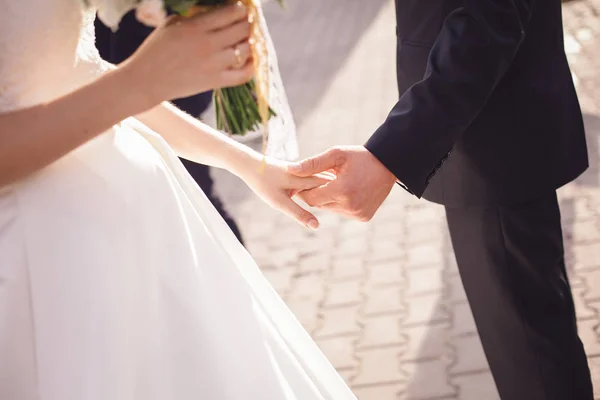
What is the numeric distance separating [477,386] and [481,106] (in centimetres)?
142

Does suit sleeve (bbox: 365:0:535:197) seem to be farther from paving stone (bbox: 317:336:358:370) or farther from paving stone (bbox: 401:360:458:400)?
paving stone (bbox: 317:336:358:370)

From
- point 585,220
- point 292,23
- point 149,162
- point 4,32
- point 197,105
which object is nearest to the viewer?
point 4,32

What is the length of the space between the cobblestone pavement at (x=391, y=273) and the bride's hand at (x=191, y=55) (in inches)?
76.4

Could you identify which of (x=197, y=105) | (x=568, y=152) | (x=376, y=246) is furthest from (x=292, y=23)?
(x=568, y=152)

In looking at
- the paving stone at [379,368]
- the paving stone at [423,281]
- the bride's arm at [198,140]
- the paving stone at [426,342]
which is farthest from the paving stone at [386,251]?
the bride's arm at [198,140]

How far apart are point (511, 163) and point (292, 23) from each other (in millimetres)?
8055

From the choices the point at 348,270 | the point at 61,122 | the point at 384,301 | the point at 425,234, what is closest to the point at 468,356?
the point at 384,301

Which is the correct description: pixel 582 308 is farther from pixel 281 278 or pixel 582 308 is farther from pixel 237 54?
pixel 237 54

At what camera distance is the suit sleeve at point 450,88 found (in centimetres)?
197

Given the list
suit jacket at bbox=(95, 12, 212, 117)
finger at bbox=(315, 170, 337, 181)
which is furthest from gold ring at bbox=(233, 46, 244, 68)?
suit jacket at bbox=(95, 12, 212, 117)

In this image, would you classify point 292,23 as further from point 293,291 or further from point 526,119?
point 526,119

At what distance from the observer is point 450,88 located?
6.51 feet

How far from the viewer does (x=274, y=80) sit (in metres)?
1.92

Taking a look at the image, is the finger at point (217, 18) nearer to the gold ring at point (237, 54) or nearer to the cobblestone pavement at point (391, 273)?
the gold ring at point (237, 54)
